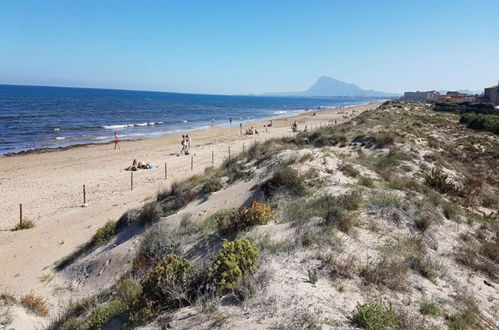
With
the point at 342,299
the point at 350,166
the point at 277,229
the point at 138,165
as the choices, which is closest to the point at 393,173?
the point at 350,166

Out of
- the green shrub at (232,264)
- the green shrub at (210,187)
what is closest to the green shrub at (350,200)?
the green shrub at (232,264)

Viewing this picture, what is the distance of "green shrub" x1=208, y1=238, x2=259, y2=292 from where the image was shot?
514cm

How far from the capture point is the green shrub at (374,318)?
426cm

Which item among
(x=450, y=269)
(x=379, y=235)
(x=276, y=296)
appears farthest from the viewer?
(x=379, y=235)

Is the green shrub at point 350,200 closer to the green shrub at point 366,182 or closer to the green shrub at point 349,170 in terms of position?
the green shrub at point 366,182

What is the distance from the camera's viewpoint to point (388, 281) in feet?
18.2

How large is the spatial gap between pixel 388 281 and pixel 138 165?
2052 centimetres

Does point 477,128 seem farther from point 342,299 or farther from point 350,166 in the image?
point 342,299

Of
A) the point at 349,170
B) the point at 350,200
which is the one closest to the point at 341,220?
the point at 350,200

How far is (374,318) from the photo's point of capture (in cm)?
432

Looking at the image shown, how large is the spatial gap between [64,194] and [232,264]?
619 inches

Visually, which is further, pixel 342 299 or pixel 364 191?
pixel 364 191

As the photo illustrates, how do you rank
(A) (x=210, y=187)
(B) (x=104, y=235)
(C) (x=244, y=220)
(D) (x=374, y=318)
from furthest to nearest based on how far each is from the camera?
(A) (x=210, y=187), (B) (x=104, y=235), (C) (x=244, y=220), (D) (x=374, y=318)

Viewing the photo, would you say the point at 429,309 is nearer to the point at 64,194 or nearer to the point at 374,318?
the point at 374,318
